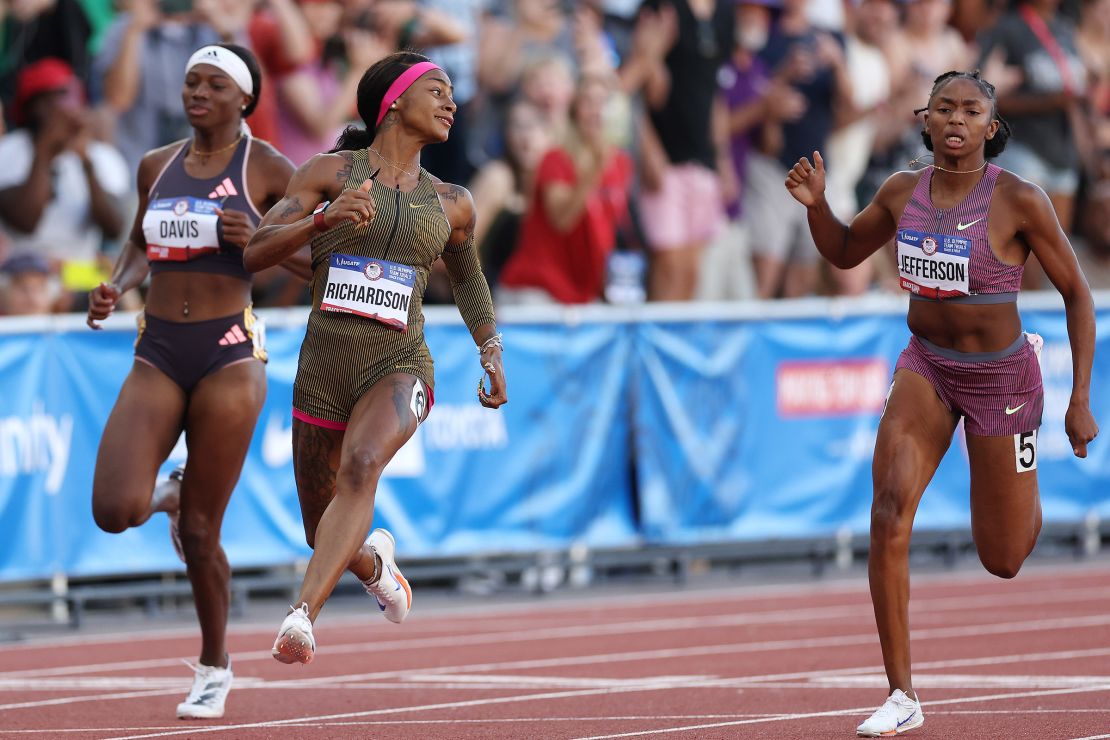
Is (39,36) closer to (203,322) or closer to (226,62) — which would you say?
(226,62)

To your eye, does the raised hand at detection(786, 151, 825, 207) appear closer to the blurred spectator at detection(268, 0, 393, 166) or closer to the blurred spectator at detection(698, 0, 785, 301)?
the blurred spectator at detection(268, 0, 393, 166)

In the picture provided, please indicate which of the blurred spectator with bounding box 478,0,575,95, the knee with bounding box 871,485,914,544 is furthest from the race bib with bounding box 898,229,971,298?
the blurred spectator with bounding box 478,0,575,95

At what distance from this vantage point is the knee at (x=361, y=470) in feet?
22.2

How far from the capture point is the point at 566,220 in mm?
14508

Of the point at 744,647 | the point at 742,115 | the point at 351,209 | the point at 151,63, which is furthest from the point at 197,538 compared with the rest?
the point at 742,115

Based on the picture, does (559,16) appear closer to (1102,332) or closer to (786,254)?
(786,254)

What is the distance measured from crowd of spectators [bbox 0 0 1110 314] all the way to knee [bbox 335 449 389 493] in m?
6.22

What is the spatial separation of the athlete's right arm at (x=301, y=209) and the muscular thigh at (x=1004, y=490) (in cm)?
255

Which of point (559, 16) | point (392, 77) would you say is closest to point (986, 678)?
point (392, 77)

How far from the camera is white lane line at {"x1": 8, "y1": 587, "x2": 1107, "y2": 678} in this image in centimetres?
1039

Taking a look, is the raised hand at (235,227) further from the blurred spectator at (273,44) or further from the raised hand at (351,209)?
the blurred spectator at (273,44)

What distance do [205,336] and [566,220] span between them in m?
6.68

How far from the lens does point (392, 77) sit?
714cm

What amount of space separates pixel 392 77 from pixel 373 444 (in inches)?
55.7
